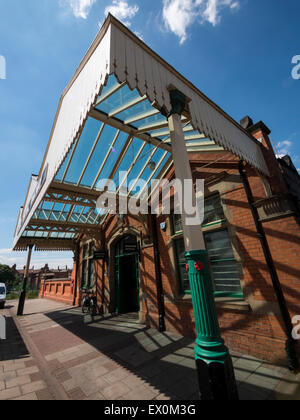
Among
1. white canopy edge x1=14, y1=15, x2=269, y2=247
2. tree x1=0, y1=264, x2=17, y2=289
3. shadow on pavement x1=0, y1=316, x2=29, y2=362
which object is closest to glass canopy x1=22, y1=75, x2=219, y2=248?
white canopy edge x1=14, y1=15, x2=269, y2=247

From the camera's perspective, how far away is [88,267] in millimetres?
11945

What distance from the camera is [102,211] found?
9.47 m

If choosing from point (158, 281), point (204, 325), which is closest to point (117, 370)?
point (204, 325)

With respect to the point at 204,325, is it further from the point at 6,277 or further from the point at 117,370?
the point at 6,277

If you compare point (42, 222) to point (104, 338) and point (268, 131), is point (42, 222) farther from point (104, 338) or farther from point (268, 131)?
point (268, 131)

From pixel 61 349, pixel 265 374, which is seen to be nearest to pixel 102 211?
pixel 61 349

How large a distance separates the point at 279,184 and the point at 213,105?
7.75ft

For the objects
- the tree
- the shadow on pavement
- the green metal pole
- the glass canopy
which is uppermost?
the glass canopy

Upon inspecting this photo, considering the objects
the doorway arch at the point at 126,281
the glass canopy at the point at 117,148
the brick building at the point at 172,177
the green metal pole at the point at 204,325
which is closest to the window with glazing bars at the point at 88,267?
the doorway arch at the point at 126,281

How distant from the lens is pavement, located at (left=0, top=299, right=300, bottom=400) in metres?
2.88

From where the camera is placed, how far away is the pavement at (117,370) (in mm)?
2883

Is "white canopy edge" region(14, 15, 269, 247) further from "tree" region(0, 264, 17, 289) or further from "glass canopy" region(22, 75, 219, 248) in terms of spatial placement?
"tree" region(0, 264, 17, 289)

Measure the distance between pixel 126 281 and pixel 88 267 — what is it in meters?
3.86

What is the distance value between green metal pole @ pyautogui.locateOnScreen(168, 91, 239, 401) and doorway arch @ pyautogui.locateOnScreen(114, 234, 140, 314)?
654cm
